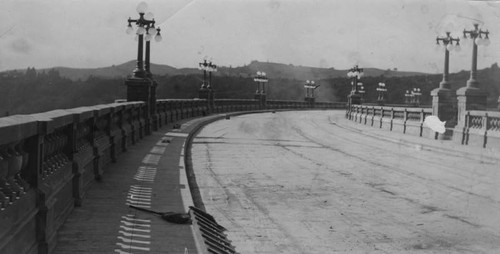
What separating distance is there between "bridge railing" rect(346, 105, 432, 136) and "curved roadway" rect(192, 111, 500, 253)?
30.6 feet

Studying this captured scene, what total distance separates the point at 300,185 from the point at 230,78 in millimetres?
186777

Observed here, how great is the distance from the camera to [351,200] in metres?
10.6

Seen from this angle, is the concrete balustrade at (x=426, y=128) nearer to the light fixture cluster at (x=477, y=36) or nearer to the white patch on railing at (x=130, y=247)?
the light fixture cluster at (x=477, y=36)

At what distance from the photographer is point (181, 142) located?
1953cm

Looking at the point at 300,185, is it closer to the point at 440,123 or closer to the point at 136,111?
the point at 136,111

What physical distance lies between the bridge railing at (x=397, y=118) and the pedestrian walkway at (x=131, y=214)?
18544 mm

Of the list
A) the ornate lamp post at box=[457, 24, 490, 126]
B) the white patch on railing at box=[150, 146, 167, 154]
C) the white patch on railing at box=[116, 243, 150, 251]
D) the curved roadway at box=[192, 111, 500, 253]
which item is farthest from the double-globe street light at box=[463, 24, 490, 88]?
the white patch on railing at box=[116, 243, 150, 251]

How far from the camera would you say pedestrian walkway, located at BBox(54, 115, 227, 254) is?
6.04 m

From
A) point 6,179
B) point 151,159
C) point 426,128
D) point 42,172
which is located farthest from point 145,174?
point 426,128

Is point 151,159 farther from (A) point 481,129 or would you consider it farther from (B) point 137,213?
(A) point 481,129

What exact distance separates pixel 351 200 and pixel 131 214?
448 centimetres

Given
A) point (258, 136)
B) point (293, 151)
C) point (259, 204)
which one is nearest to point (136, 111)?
point (293, 151)

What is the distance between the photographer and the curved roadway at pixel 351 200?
7.59m

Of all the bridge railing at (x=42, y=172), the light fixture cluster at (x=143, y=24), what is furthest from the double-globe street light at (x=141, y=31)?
the bridge railing at (x=42, y=172)
